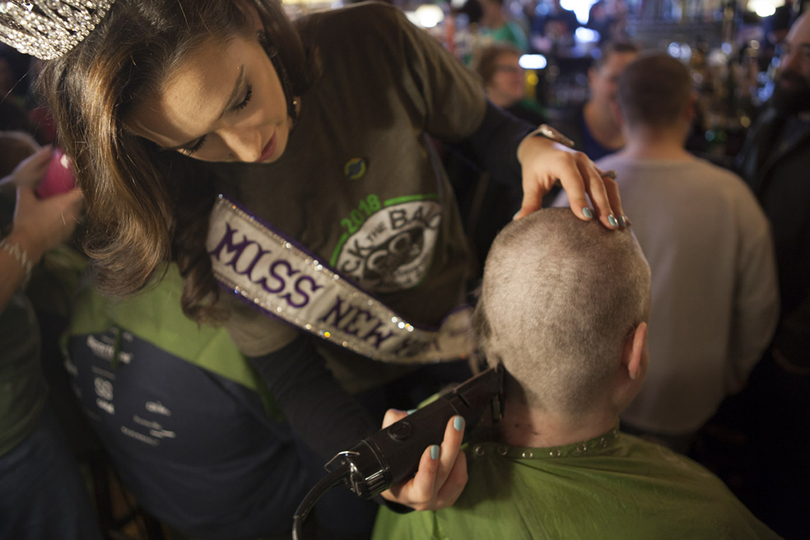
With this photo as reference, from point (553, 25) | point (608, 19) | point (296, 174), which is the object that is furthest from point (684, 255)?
point (553, 25)

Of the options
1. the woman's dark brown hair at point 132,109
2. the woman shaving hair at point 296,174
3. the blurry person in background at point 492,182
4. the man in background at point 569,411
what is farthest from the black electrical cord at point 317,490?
the blurry person in background at point 492,182

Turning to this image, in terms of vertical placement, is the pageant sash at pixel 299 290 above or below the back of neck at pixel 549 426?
above

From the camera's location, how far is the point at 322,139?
3.33 feet

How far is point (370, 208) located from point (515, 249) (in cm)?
35

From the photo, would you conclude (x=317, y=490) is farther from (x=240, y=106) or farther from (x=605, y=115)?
(x=605, y=115)

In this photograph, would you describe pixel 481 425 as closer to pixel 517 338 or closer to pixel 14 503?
pixel 517 338

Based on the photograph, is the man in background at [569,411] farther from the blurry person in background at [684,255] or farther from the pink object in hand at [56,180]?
the pink object in hand at [56,180]

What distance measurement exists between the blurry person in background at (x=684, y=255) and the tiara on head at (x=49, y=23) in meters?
1.22

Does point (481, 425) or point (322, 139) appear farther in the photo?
point (322, 139)

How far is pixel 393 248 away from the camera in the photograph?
3.67ft

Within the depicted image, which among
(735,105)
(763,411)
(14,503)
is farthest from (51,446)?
(735,105)

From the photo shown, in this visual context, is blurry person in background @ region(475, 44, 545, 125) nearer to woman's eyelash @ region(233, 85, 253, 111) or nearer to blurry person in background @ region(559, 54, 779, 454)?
blurry person in background @ region(559, 54, 779, 454)

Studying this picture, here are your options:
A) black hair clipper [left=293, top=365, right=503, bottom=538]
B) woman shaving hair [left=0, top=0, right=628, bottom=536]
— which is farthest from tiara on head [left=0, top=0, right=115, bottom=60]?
black hair clipper [left=293, top=365, right=503, bottom=538]

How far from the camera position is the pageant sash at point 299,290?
3.32 feet
